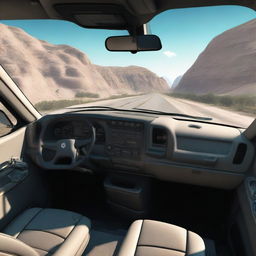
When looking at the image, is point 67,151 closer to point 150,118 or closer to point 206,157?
point 150,118

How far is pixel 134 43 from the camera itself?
2.30 metres

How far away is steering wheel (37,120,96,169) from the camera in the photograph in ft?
9.66

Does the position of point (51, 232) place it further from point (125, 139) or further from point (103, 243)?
point (125, 139)

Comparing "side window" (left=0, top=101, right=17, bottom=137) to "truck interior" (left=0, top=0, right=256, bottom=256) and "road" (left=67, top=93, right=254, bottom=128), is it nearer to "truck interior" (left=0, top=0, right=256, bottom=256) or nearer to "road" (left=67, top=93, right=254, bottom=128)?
"truck interior" (left=0, top=0, right=256, bottom=256)

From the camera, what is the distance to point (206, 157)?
2986mm

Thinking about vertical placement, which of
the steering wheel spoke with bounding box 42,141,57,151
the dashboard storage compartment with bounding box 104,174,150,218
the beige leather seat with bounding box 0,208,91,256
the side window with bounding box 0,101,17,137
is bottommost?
the dashboard storage compartment with bounding box 104,174,150,218

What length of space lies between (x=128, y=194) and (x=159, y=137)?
0.90m

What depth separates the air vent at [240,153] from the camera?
2814 millimetres

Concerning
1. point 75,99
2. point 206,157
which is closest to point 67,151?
point 206,157

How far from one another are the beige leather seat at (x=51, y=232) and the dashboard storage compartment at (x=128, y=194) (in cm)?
98

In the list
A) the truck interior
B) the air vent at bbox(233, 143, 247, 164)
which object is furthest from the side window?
the air vent at bbox(233, 143, 247, 164)

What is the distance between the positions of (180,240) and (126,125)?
155 cm

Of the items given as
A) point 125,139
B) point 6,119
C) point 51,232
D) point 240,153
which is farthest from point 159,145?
point 6,119

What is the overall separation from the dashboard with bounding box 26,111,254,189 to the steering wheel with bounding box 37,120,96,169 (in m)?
0.09
